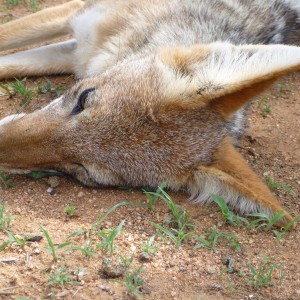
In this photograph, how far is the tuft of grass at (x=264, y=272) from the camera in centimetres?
337

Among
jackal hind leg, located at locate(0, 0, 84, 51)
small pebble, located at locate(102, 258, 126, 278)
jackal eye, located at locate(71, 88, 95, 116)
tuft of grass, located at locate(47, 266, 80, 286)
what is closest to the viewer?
tuft of grass, located at locate(47, 266, 80, 286)

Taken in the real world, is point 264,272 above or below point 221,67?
below

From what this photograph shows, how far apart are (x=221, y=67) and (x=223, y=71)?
0.07 meters

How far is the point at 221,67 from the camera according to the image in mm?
4020

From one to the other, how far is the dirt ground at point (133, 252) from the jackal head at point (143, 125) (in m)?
0.20

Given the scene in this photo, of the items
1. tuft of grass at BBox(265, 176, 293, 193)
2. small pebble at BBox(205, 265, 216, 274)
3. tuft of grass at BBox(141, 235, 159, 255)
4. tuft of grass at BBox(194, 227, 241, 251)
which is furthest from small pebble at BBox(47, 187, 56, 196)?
tuft of grass at BBox(265, 176, 293, 193)

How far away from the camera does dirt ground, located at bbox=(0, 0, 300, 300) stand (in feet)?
10.4

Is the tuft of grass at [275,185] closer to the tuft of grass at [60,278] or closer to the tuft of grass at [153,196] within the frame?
the tuft of grass at [153,196]

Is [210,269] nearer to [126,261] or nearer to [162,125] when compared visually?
[126,261]

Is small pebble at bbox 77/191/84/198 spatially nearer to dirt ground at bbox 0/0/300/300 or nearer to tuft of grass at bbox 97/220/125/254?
dirt ground at bbox 0/0/300/300

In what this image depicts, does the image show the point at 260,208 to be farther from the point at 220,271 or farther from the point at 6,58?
the point at 6,58

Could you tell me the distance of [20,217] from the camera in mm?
3762

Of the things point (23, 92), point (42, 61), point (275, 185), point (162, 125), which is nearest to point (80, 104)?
point (162, 125)

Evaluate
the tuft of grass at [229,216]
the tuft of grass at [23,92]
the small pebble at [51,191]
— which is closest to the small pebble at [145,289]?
the tuft of grass at [229,216]
